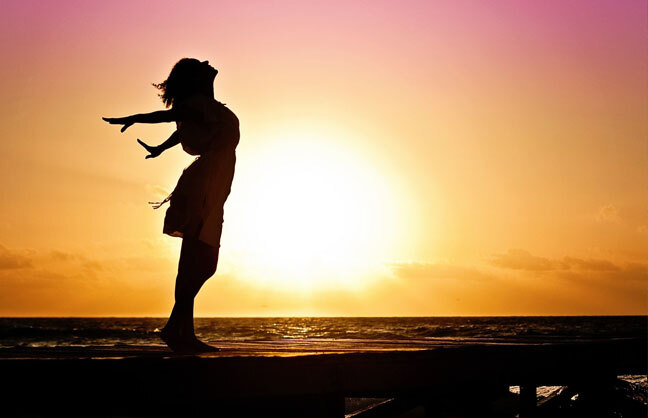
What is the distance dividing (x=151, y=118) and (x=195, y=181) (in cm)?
56

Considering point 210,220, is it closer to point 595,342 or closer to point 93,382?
point 93,382

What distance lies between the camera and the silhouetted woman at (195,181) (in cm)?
504

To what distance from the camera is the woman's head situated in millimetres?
5270

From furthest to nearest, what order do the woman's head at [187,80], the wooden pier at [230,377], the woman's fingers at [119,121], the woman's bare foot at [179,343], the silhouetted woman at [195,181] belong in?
the woman's head at [187,80]
the silhouetted woman at [195,181]
the woman's bare foot at [179,343]
the woman's fingers at [119,121]
the wooden pier at [230,377]

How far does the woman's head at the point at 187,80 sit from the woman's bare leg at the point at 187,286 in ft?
3.65

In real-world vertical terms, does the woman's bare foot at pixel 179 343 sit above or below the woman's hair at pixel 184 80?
below

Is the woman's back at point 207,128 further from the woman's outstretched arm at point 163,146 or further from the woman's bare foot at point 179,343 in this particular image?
the woman's bare foot at point 179,343

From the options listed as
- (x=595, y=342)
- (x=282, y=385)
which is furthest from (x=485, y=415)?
(x=282, y=385)

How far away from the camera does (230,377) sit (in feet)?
12.1

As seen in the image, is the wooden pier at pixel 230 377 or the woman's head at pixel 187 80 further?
the woman's head at pixel 187 80

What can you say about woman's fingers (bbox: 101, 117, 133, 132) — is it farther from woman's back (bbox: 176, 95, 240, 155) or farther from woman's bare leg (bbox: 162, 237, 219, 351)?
woman's bare leg (bbox: 162, 237, 219, 351)

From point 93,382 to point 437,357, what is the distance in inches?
100

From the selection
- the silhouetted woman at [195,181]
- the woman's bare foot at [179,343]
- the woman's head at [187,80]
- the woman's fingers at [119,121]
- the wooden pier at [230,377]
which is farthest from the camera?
the woman's head at [187,80]

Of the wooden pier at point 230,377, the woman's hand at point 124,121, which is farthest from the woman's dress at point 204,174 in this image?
the wooden pier at point 230,377
